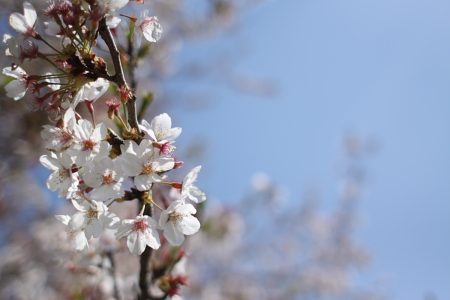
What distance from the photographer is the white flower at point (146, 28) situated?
45.7 inches

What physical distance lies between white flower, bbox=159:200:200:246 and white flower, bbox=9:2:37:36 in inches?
29.7

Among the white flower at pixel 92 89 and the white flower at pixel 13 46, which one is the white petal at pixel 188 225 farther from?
the white flower at pixel 13 46

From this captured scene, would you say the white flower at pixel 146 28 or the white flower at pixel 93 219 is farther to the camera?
the white flower at pixel 146 28

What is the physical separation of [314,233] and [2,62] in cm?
781

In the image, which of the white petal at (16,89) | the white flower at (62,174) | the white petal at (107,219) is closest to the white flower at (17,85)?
the white petal at (16,89)

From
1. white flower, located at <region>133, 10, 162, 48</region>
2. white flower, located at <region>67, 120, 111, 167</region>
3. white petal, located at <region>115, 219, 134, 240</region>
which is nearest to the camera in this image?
white flower, located at <region>67, 120, 111, 167</region>

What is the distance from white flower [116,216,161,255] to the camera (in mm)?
991

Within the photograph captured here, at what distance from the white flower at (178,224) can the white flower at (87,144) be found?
0.95ft

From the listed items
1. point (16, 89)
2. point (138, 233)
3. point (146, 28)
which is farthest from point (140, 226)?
point (146, 28)

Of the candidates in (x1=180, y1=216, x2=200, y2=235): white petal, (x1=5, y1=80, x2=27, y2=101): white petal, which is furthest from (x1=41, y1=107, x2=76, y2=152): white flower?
(x1=180, y1=216, x2=200, y2=235): white petal

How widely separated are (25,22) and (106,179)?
593 mm

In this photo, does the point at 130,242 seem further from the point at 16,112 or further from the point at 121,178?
the point at 16,112

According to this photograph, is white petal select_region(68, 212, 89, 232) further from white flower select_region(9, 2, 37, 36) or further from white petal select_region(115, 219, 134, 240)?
white flower select_region(9, 2, 37, 36)

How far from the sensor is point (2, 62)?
11.1 feet
